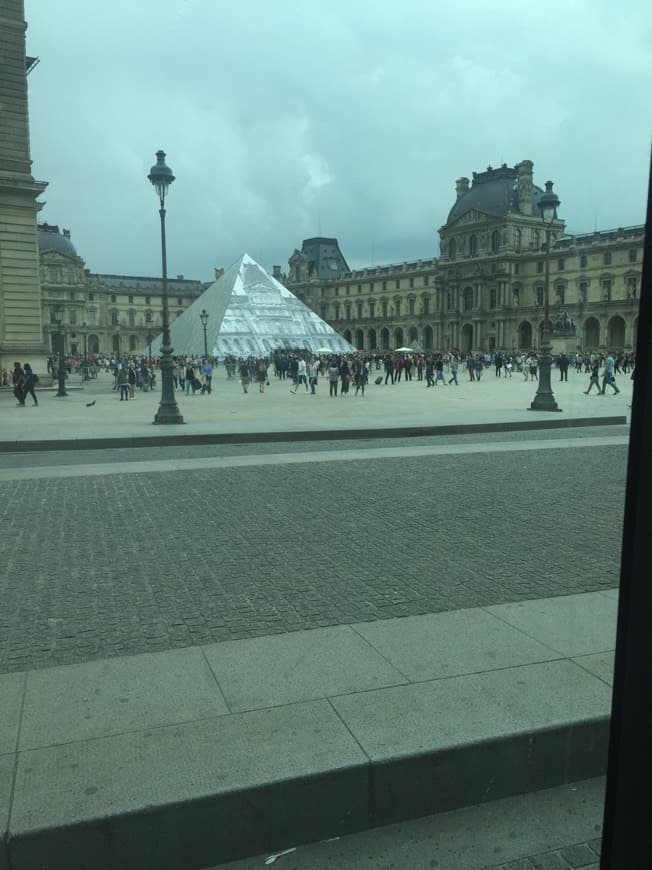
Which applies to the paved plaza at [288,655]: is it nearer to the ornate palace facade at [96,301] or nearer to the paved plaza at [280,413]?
the paved plaza at [280,413]

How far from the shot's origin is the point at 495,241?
264ft

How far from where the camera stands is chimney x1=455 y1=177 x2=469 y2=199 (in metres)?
92.9

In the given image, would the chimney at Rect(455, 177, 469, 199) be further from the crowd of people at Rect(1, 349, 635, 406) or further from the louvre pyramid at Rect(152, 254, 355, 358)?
the crowd of people at Rect(1, 349, 635, 406)

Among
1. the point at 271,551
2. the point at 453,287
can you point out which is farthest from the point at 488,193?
the point at 271,551

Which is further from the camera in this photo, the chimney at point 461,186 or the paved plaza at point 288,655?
the chimney at point 461,186

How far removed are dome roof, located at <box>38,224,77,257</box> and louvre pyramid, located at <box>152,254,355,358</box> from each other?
143ft

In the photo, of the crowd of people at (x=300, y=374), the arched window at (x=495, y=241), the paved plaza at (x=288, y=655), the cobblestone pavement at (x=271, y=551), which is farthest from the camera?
the arched window at (x=495, y=241)

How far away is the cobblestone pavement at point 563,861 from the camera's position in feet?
7.48

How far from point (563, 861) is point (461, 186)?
9756cm

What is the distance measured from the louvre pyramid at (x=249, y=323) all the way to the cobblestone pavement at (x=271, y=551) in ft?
151

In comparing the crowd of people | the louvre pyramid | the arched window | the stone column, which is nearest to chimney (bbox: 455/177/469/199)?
the arched window

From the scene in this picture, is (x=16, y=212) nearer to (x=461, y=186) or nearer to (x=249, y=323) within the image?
(x=249, y=323)

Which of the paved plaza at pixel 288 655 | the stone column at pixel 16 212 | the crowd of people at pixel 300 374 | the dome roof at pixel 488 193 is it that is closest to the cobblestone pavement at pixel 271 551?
the paved plaza at pixel 288 655

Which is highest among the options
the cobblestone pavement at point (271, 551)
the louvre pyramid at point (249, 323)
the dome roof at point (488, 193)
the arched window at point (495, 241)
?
the dome roof at point (488, 193)
